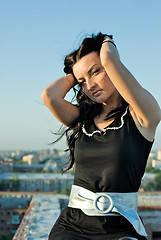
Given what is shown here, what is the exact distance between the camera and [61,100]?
950 mm

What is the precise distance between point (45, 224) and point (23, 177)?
76.9 feet

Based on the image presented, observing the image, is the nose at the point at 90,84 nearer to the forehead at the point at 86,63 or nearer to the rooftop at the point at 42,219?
the forehead at the point at 86,63

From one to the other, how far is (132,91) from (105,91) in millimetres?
120

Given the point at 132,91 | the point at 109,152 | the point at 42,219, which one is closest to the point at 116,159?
the point at 109,152

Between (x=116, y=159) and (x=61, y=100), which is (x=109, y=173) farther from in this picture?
(x=61, y=100)

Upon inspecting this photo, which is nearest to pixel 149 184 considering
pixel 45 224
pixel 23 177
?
pixel 23 177

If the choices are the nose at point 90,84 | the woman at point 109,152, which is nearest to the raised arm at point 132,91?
the woman at point 109,152

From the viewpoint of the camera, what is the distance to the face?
0.83 meters

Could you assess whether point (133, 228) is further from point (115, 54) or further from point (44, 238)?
point (44, 238)

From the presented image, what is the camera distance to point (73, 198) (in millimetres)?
841

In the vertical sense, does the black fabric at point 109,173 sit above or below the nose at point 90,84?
below

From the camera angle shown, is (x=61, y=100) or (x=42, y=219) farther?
(x=42, y=219)

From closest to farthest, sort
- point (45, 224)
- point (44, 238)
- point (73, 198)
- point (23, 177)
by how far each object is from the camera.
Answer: point (73, 198), point (44, 238), point (45, 224), point (23, 177)

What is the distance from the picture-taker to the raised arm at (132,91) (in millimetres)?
732
